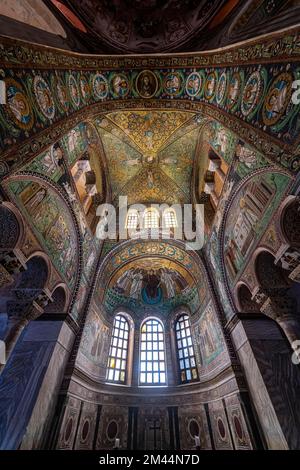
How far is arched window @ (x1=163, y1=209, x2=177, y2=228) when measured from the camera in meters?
13.0

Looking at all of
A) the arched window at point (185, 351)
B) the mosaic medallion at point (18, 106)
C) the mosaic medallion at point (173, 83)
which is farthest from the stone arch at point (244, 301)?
the mosaic medallion at point (18, 106)

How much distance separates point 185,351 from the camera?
12.0m

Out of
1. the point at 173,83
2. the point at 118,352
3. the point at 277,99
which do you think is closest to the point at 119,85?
the point at 173,83

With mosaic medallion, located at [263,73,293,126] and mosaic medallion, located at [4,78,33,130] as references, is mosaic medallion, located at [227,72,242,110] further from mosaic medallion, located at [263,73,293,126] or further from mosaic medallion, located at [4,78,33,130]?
mosaic medallion, located at [4,78,33,130]

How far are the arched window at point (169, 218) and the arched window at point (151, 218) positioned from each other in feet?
1.81

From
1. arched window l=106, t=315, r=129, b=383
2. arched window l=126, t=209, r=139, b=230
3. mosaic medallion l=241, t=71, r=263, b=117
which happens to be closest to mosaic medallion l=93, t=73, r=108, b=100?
mosaic medallion l=241, t=71, r=263, b=117

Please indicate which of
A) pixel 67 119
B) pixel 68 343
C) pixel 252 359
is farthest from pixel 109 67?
pixel 252 359

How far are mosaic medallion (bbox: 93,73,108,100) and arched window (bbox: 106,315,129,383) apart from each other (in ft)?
40.0

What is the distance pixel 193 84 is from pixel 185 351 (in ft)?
44.7

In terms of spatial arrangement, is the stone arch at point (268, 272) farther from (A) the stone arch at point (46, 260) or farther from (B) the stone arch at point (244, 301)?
(A) the stone arch at point (46, 260)

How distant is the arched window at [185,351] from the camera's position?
1097 centimetres

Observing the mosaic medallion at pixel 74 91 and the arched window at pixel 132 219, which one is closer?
the mosaic medallion at pixel 74 91

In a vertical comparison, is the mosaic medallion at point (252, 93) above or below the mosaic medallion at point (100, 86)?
below

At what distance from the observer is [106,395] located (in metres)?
9.63
